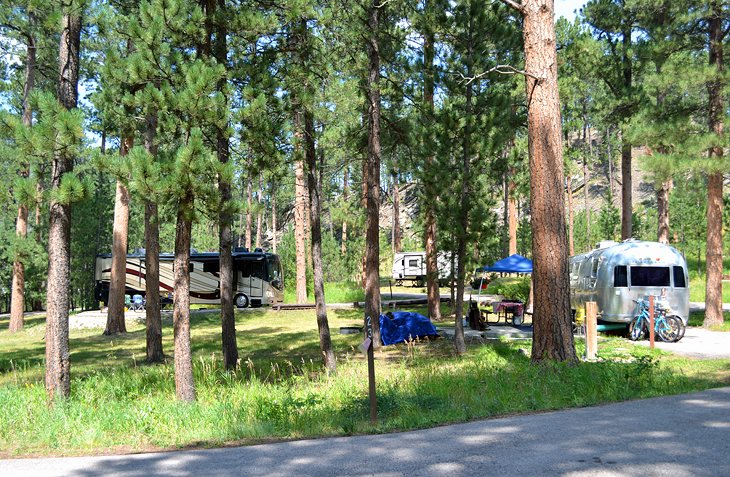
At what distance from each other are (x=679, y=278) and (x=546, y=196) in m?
9.23

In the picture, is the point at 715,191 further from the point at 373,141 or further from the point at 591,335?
the point at 373,141

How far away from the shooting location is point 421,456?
185 inches

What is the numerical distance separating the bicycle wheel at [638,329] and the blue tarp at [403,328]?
468 centimetres

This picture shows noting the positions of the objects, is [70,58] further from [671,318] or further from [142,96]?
[671,318]

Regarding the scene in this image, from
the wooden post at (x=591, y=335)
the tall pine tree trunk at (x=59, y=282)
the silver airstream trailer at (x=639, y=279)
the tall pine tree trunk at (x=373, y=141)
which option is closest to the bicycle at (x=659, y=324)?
the silver airstream trailer at (x=639, y=279)

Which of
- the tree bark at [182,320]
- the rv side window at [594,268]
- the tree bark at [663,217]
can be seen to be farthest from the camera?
the tree bark at [663,217]

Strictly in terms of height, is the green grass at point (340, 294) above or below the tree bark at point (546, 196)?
below

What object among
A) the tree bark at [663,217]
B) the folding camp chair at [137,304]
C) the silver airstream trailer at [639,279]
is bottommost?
the folding camp chair at [137,304]

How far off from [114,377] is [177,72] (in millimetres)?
4573

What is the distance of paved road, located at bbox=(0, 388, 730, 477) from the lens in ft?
14.1

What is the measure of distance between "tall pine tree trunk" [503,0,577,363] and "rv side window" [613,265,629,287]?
8159 millimetres

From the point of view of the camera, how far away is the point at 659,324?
47.1 feet

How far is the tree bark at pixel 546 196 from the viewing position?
27.3 ft

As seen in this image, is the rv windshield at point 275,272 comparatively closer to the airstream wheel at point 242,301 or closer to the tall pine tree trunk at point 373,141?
the airstream wheel at point 242,301
